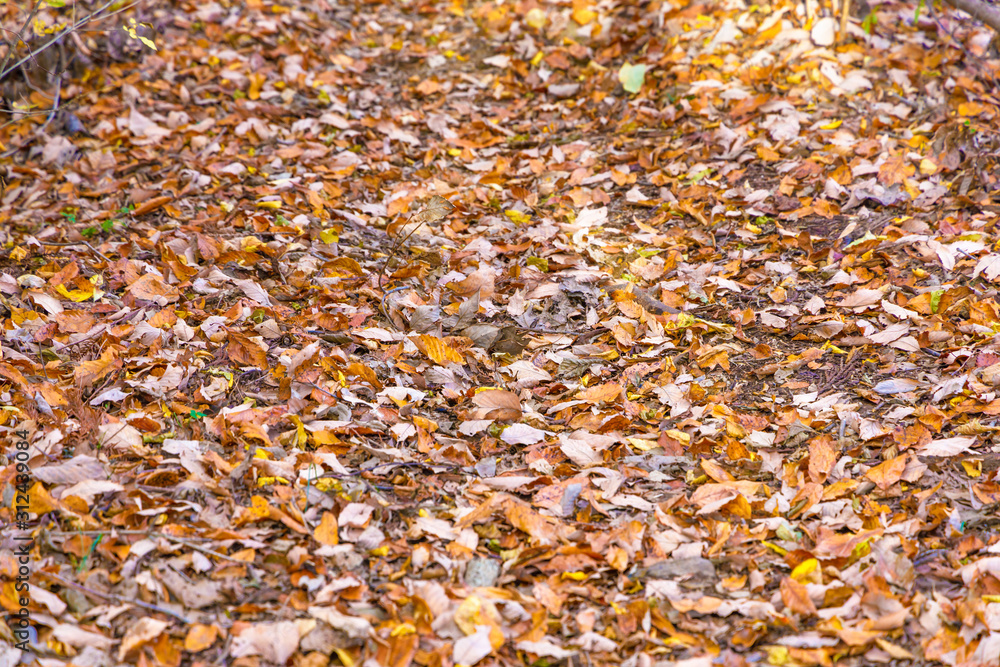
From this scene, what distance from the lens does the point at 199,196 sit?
4156 mm

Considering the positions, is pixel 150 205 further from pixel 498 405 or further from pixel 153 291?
pixel 498 405

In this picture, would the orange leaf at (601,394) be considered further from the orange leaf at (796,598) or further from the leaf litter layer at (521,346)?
the orange leaf at (796,598)

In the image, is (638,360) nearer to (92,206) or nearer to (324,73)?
(92,206)

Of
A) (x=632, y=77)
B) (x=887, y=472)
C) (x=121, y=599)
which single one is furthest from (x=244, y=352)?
(x=632, y=77)

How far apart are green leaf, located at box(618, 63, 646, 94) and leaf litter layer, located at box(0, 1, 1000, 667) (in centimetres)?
3

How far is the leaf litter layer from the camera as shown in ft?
7.31

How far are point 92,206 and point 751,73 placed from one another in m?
3.87

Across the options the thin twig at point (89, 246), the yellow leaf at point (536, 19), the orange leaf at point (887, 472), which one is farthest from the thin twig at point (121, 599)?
the yellow leaf at point (536, 19)

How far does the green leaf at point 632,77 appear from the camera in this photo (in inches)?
191

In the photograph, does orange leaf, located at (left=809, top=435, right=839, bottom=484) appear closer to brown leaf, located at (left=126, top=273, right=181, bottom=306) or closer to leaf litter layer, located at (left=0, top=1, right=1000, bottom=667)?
leaf litter layer, located at (left=0, top=1, right=1000, bottom=667)

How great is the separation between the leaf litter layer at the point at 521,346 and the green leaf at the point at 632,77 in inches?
1.2

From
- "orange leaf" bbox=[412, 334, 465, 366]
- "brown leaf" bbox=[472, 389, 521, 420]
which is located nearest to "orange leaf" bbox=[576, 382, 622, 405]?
"brown leaf" bbox=[472, 389, 521, 420]

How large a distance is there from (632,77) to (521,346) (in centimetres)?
239

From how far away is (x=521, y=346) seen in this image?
3.32 meters
